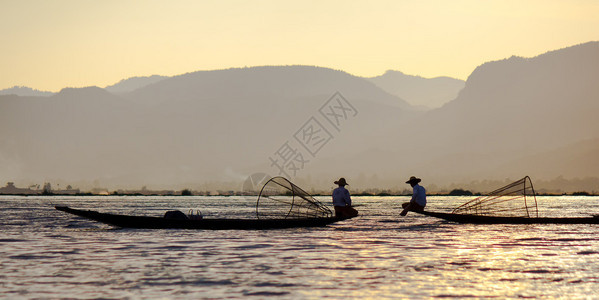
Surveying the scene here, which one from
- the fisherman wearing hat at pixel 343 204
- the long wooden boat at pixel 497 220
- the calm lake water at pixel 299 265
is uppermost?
the fisherman wearing hat at pixel 343 204

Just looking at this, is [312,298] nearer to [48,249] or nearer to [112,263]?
[112,263]

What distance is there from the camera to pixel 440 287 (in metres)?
22.1

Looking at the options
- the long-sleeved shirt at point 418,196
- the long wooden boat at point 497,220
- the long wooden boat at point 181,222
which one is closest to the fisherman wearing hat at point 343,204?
the long wooden boat at point 181,222

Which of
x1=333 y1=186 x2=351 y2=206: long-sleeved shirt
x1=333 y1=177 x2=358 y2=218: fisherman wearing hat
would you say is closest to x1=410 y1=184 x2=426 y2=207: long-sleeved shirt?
x1=333 y1=177 x2=358 y2=218: fisherman wearing hat

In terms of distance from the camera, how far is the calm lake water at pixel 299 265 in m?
21.5

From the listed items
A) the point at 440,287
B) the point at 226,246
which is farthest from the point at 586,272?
the point at 226,246

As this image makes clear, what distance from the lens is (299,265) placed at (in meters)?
28.1

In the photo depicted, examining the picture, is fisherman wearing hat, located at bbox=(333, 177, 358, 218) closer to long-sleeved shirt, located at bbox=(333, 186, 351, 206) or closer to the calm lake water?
long-sleeved shirt, located at bbox=(333, 186, 351, 206)

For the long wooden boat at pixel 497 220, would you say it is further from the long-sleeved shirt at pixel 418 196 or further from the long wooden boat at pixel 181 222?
the long wooden boat at pixel 181 222

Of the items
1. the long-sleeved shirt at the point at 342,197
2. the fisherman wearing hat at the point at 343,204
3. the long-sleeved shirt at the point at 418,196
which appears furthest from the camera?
the long-sleeved shirt at the point at 342,197

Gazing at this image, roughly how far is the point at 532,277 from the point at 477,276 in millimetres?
1847

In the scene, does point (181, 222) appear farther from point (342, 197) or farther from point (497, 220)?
point (497, 220)

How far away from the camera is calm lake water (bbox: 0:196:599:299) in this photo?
70.6ft

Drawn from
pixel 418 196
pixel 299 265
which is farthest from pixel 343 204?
pixel 299 265
